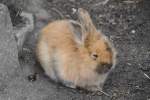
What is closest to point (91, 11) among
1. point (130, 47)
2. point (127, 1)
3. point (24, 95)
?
point (127, 1)

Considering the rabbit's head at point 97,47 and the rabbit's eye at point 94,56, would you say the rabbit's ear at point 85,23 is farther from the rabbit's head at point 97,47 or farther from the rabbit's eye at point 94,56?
the rabbit's eye at point 94,56

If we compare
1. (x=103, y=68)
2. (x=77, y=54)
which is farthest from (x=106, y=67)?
(x=77, y=54)

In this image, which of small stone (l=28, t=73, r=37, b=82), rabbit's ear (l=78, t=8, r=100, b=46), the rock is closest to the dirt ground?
small stone (l=28, t=73, r=37, b=82)

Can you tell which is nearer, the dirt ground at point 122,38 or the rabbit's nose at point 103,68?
the rabbit's nose at point 103,68

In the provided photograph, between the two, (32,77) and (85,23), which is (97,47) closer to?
(85,23)

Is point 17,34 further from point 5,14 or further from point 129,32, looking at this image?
point 129,32

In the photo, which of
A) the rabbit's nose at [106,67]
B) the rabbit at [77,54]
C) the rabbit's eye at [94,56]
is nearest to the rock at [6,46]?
the rabbit at [77,54]

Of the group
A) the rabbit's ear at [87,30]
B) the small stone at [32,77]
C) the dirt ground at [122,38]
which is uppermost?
the rabbit's ear at [87,30]

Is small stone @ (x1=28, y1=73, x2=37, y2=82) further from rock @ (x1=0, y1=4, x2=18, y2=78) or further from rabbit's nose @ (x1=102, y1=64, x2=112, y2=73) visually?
rabbit's nose @ (x1=102, y1=64, x2=112, y2=73)
